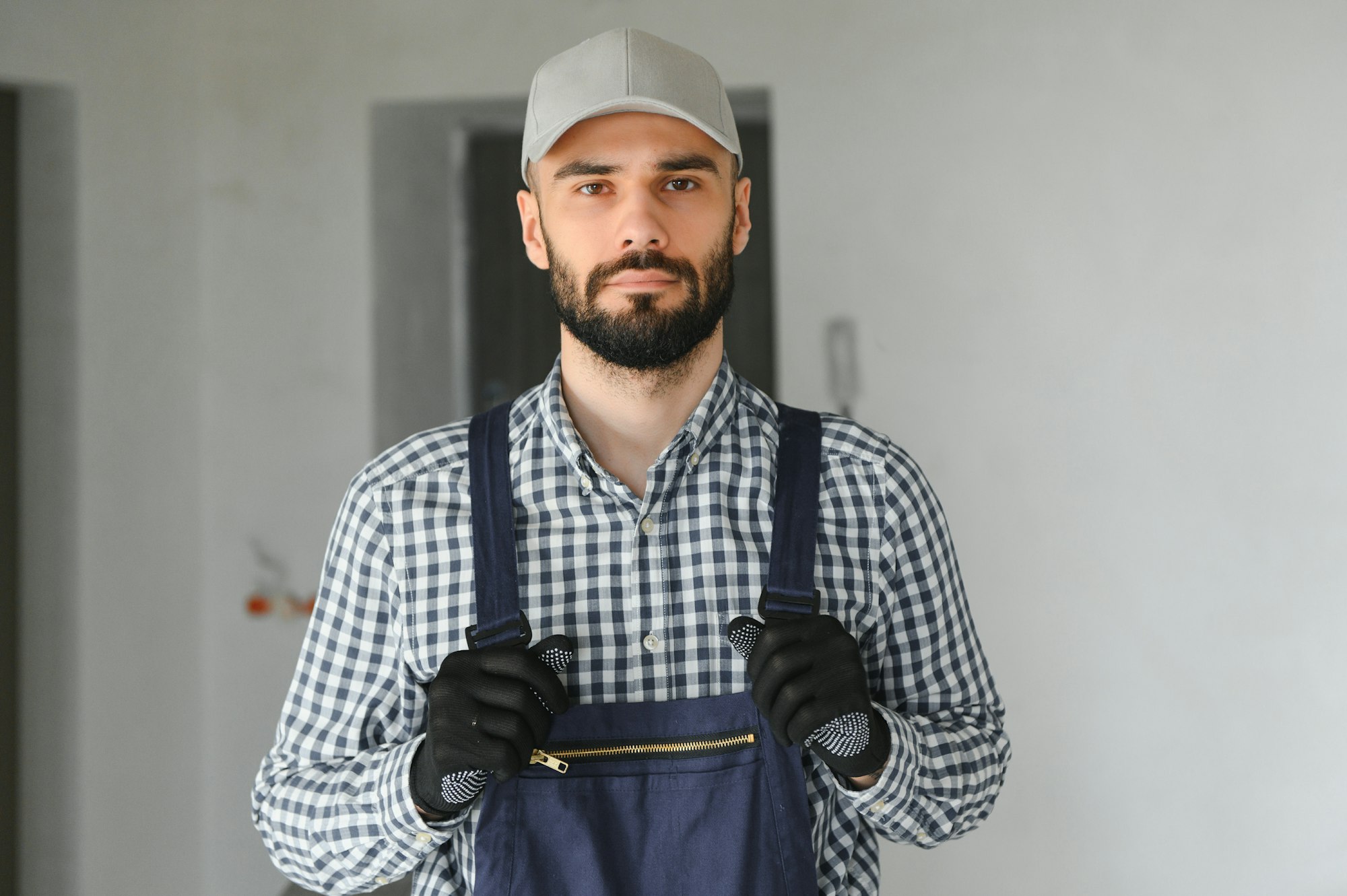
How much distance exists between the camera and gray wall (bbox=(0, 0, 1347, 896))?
2102 millimetres

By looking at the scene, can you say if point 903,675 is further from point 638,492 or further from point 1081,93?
point 1081,93

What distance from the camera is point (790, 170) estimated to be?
2.19 metres

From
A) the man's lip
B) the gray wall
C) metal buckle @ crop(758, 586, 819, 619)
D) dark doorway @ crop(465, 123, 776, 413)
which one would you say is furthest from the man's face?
dark doorway @ crop(465, 123, 776, 413)

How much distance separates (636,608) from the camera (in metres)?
1.11

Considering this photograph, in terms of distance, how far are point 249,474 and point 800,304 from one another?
119 cm

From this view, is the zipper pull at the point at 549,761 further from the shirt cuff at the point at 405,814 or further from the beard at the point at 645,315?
the beard at the point at 645,315

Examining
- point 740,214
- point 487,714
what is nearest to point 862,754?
point 487,714

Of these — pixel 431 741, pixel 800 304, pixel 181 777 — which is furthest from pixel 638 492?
pixel 181 777

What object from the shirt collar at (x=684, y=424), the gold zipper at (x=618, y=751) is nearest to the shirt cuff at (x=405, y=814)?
the gold zipper at (x=618, y=751)

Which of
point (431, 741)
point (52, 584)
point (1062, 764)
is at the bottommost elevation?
point (1062, 764)

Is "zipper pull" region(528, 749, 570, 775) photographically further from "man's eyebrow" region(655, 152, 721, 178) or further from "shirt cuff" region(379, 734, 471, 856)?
"man's eyebrow" region(655, 152, 721, 178)

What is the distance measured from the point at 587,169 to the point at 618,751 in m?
0.59

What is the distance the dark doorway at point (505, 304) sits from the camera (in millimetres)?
2494

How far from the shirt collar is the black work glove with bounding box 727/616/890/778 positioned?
0.73 ft
